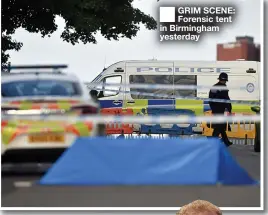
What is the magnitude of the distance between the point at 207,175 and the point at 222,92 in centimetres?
55

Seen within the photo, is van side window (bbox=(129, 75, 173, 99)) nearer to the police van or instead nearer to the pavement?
the police van

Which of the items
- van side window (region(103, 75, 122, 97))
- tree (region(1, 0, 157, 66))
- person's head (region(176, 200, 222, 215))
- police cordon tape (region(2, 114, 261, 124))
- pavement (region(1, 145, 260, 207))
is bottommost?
pavement (region(1, 145, 260, 207))

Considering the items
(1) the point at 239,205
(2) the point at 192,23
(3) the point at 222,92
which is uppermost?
(2) the point at 192,23

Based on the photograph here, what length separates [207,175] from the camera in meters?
4.23

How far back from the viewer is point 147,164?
4227mm

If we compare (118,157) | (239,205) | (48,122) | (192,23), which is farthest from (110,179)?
(192,23)

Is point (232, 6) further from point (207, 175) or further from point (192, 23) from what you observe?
point (207, 175)

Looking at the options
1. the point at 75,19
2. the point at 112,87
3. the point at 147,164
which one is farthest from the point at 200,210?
the point at 75,19

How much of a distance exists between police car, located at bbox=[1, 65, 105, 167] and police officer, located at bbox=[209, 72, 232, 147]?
0.75m

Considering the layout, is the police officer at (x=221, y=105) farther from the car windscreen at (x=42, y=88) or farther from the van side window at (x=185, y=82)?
the car windscreen at (x=42, y=88)

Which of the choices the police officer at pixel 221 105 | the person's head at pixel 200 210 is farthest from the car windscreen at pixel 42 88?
the person's head at pixel 200 210

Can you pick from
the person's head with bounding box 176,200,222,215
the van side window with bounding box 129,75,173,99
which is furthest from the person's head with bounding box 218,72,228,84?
the person's head with bounding box 176,200,222,215

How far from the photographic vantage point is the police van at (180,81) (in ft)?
13.9

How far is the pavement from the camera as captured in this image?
4.24 m
